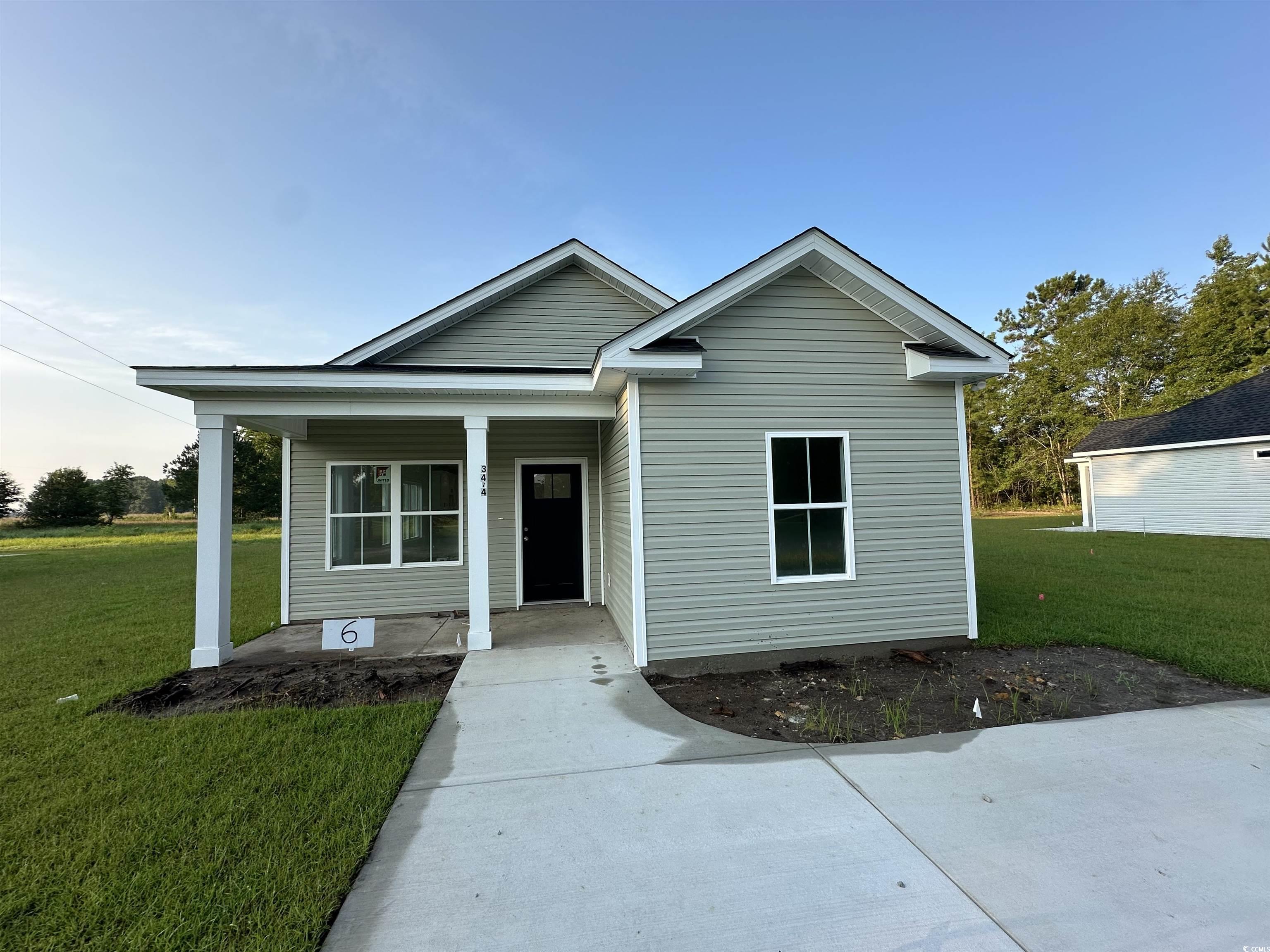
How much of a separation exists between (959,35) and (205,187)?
604 inches

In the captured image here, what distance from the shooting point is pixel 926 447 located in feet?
18.3

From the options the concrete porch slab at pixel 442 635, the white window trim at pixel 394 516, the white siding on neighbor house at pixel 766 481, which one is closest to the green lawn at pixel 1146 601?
the white siding on neighbor house at pixel 766 481

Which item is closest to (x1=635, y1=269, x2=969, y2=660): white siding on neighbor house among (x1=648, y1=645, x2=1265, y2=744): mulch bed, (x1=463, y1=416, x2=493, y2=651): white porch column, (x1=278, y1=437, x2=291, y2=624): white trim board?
(x1=648, y1=645, x2=1265, y2=744): mulch bed

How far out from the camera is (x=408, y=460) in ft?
25.0

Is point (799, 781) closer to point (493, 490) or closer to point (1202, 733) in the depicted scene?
point (1202, 733)

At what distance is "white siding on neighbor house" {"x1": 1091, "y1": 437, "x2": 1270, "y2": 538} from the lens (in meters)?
14.3

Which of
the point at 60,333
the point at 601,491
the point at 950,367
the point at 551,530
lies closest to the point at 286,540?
the point at 551,530

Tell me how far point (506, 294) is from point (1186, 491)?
21491 millimetres

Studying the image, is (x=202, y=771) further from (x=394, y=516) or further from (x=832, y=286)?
(x=832, y=286)

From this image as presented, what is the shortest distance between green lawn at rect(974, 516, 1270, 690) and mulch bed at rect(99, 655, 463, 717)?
6.10 meters

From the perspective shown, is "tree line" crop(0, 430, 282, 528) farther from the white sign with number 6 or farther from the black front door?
the white sign with number 6

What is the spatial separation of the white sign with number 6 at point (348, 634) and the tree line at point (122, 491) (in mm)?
30320

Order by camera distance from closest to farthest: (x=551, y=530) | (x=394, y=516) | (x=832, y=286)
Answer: (x=832, y=286) < (x=394, y=516) < (x=551, y=530)

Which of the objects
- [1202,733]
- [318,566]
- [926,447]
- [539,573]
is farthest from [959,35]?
[318,566]
